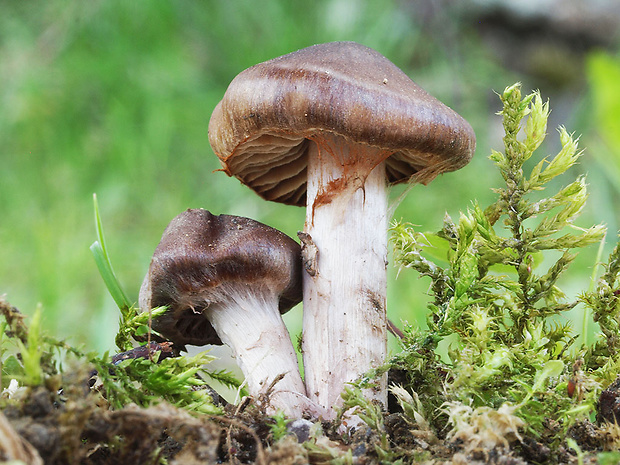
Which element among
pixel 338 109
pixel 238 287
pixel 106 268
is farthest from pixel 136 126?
pixel 338 109

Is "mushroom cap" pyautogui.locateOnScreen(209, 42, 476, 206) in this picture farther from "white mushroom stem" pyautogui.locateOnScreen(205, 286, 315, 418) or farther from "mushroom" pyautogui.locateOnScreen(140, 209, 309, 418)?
"white mushroom stem" pyautogui.locateOnScreen(205, 286, 315, 418)

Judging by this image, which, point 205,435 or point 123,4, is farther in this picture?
point 123,4

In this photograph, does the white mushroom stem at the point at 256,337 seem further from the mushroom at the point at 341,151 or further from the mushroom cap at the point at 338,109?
the mushroom cap at the point at 338,109

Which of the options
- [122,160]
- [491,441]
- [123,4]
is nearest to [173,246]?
[491,441]

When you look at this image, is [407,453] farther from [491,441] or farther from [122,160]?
[122,160]

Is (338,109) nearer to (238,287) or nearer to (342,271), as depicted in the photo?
(342,271)
